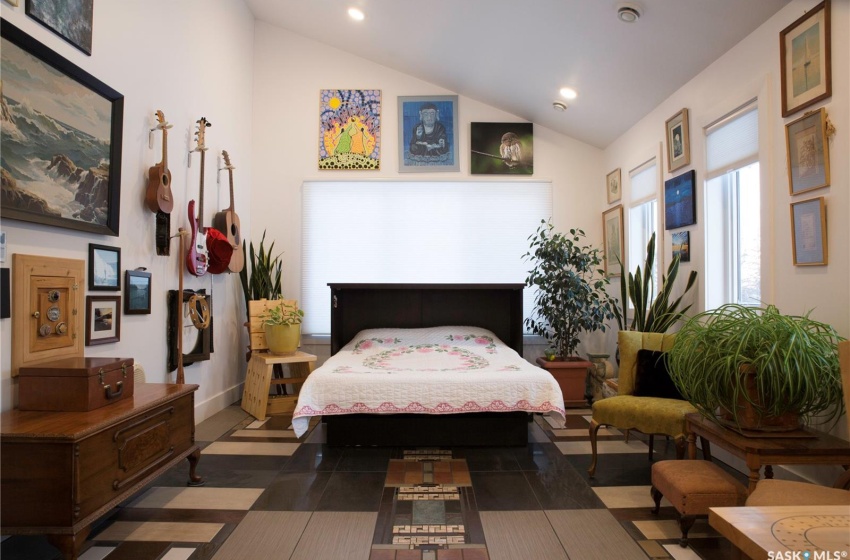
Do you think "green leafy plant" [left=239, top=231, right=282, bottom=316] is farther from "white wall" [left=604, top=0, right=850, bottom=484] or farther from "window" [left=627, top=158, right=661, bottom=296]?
"white wall" [left=604, top=0, right=850, bottom=484]

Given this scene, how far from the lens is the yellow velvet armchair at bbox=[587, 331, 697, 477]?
2.89 meters

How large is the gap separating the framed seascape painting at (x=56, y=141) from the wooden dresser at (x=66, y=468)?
967 millimetres

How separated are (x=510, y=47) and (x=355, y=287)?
8.21 feet

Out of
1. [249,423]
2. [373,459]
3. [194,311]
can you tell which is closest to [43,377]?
[194,311]

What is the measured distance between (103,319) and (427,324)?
287cm

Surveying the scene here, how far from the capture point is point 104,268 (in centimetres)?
298

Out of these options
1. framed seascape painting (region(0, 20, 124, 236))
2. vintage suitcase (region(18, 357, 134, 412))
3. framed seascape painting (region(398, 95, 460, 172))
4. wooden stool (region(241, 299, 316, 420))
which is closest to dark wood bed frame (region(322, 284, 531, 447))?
wooden stool (region(241, 299, 316, 420))

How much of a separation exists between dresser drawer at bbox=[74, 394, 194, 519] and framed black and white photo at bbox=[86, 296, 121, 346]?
63 centimetres

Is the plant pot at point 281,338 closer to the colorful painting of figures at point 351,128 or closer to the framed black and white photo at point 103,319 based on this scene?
the framed black and white photo at point 103,319

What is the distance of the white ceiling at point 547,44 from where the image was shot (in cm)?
331

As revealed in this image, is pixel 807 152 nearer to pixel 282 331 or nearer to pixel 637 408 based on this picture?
pixel 637 408

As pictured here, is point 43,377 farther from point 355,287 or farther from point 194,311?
point 355,287

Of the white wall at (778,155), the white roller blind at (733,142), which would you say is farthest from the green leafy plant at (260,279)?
the white roller blind at (733,142)

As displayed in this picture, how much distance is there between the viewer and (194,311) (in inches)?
151
